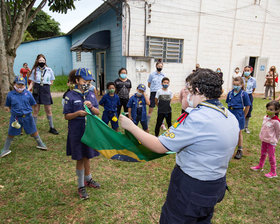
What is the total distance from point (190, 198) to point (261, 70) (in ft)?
53.3

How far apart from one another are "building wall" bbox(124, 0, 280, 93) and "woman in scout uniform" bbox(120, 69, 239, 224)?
31.2 ft

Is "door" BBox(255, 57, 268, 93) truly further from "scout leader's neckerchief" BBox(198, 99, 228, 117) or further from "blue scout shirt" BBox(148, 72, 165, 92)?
"scout leader's neckerchief" BBox(198, 99, 228, 117)

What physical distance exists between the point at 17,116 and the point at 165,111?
366cm

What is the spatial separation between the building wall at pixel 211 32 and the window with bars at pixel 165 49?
27cm

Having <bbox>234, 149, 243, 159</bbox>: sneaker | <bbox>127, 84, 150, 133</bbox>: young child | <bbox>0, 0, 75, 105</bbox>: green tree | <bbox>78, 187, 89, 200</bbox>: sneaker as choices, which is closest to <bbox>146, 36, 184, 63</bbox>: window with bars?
<bbox>0, 0, 75, 105</bbox>: green tree

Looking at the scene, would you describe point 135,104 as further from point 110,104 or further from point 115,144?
point 115,144

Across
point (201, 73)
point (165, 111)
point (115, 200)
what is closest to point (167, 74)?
point (165, 111)

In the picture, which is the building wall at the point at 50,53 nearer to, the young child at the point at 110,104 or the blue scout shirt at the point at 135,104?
the young child at the point at 110,104

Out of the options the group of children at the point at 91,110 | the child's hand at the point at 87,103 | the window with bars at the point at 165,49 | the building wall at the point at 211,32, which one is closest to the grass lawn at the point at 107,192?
the group of children at the point at 91,110

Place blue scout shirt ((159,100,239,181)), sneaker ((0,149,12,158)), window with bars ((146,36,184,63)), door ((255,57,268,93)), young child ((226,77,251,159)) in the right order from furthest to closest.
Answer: door ((255,57,268,93))
window with bars ((146,36,184,63))
young child ((226,77,251,159))
sneaker ((0,149,12,158))
blue scout shirt ((159,100,239,181))

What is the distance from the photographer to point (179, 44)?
12281 mm

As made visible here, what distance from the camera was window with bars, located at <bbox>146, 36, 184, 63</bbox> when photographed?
37.7 feet

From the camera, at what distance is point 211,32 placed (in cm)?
1298

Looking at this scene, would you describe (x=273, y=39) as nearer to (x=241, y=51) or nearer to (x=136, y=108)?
(x=241, y=51)
